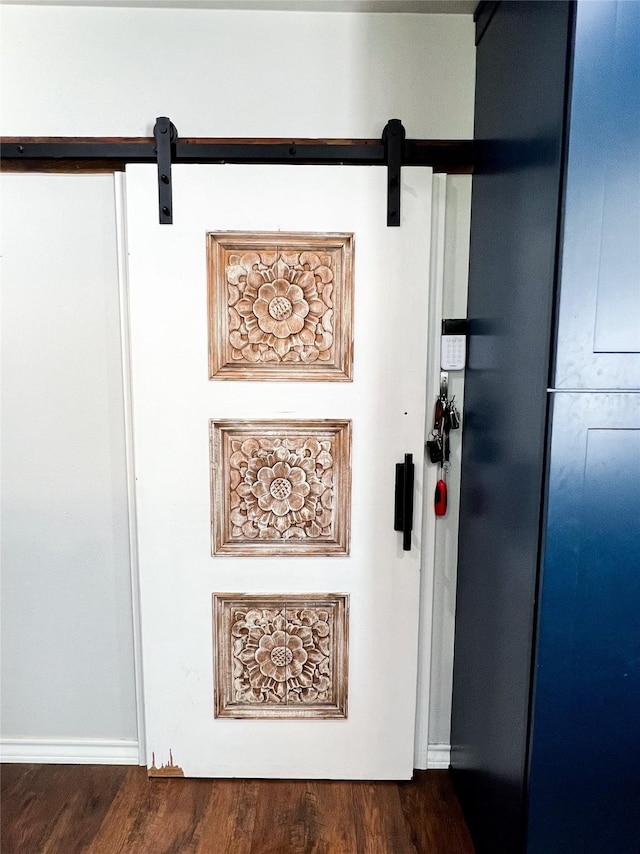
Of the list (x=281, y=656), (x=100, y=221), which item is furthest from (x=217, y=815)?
(x=100, y=221)

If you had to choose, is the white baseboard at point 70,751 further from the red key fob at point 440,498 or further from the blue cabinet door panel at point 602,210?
the blue cabinet door panel at point 602,210

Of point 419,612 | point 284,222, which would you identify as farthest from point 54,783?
point 284,222

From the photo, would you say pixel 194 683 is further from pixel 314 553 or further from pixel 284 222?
pixel 284 222

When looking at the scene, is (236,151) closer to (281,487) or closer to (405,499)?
(281,487)

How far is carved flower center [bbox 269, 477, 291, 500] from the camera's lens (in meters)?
1.78

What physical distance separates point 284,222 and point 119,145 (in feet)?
1.68

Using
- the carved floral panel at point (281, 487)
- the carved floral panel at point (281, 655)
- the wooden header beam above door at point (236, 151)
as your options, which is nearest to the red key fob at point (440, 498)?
the carved floral panel at point (281, 487)

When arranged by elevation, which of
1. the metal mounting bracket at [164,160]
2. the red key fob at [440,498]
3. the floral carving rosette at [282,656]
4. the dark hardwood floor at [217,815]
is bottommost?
the dark hardwood floor at [217,815]

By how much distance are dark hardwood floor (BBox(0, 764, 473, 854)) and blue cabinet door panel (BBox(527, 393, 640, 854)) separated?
1.87 ft

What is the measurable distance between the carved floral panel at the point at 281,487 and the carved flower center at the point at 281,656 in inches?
12.5

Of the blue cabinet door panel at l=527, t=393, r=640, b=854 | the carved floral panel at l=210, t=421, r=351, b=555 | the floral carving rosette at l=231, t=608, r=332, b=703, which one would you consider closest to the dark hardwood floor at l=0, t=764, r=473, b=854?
the floral carving rosette at l=231, t=608, r=332, b=703

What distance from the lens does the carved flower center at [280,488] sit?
1779mm

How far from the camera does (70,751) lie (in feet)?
6.39

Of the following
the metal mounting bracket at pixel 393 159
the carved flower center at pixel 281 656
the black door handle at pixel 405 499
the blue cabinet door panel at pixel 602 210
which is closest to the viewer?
the blue cabinet door panel at pixel 602 210
